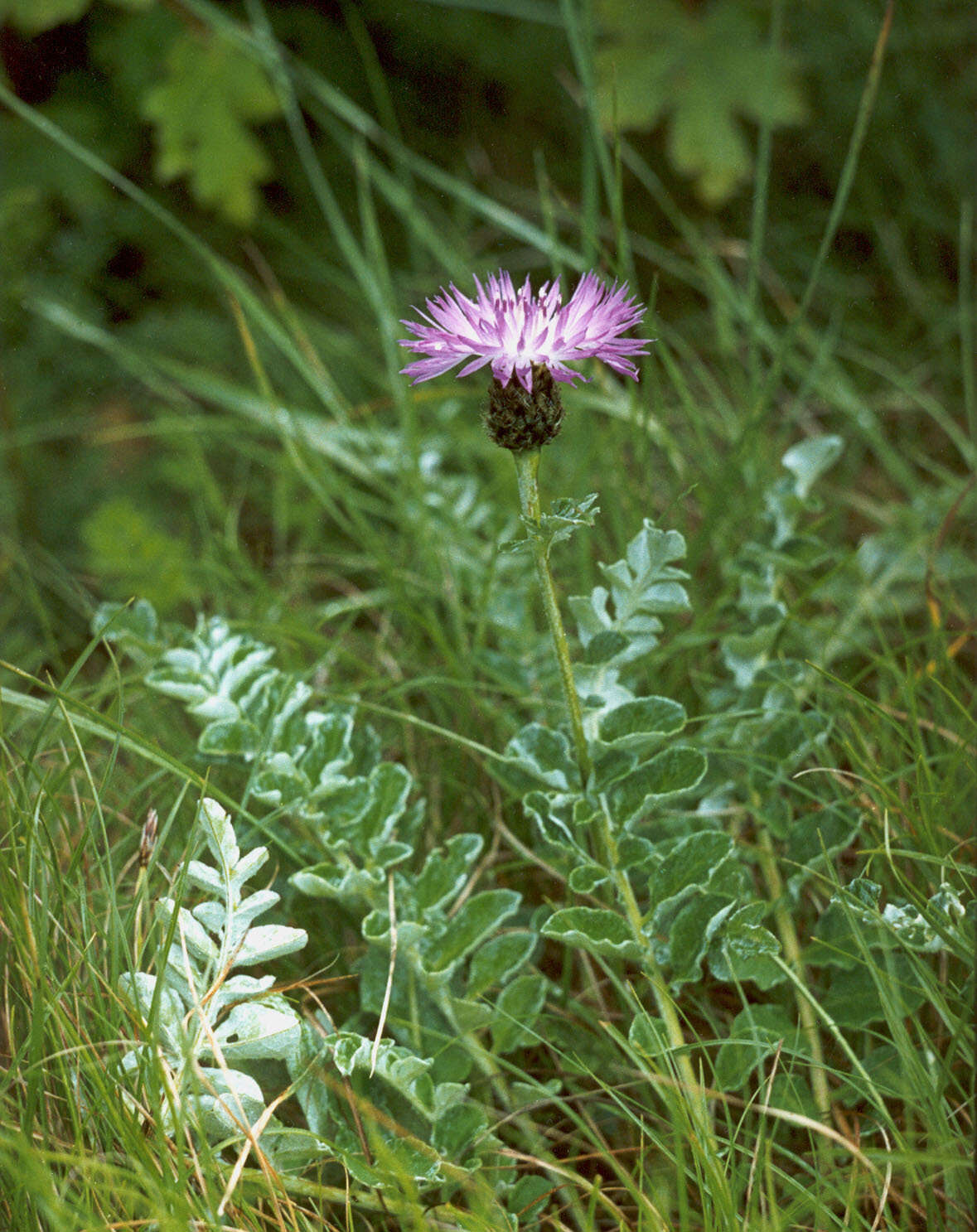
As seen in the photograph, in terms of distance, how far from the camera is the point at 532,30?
269 cm

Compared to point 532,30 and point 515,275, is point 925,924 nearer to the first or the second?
point 515,275

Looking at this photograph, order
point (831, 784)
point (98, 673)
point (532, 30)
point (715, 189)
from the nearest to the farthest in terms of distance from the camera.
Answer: point (831, 784)
point (98, 673)
point (715, 189)
point (532, 30)

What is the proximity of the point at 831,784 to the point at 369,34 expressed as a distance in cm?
230

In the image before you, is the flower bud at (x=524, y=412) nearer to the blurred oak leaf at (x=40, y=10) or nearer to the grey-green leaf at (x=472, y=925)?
the grey-green leaf at (x=472, y=925)

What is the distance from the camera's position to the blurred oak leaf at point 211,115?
233 centimetres

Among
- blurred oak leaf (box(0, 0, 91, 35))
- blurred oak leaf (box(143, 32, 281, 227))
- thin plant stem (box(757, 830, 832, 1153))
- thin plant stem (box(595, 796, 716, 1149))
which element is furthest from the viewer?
blurred oak leaf (box(143, 32, 281, 227))

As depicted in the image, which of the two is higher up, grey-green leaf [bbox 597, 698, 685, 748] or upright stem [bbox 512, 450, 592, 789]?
upright stem [bbox 512, 450, 592, 789]

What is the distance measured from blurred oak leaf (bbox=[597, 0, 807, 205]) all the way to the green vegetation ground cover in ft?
0.04

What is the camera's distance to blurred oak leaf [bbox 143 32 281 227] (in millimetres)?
2330

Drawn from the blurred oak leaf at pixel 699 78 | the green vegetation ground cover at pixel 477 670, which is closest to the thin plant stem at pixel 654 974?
the green vegetation ground cover at pixel 477 670

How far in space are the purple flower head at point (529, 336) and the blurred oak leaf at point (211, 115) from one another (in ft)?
5.15

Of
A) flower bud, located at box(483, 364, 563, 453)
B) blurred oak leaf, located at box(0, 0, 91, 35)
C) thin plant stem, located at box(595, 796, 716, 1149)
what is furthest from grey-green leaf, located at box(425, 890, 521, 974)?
blurred oak leaf, located at box(0, 0, 91, 35)

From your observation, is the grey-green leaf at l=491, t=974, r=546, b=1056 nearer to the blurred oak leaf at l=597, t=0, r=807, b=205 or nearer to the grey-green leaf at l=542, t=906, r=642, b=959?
the grey-green leaf at l=542, t=906, r=642, b=959

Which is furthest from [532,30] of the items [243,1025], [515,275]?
[243,1025]
